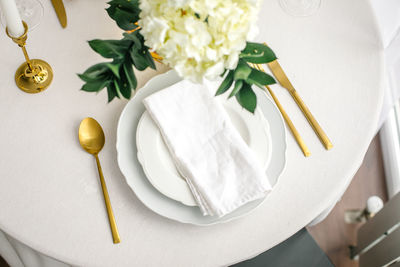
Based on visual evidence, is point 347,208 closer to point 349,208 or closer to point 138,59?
point 349,208

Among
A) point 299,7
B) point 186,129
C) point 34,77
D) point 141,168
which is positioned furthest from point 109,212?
point 299,7

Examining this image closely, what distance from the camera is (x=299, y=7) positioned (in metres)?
0.90

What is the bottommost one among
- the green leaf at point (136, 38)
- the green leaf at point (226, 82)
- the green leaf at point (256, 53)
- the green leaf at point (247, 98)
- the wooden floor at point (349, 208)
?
the wooden floor at point (349, 208)

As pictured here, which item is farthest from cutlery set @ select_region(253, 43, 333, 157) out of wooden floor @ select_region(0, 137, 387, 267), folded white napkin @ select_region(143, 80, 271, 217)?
wooden floor @ select_region(0, 137, 387, 267)

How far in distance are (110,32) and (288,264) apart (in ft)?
2.62

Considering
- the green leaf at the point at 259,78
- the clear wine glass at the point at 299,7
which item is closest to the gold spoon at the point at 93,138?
the green leaf at the point at 259,78

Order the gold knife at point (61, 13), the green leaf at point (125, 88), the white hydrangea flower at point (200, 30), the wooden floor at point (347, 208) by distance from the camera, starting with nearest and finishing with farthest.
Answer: the white hydrangea flower at point (200, 30) → the green leaf at point (125, 88) → the gold knife at point (61, 13) → the wooden floor at point (347, 208)

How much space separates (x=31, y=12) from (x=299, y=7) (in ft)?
2.02

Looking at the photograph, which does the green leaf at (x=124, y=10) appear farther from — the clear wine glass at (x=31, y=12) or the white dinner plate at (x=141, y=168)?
the clear wine glass at (x=31, y=12)

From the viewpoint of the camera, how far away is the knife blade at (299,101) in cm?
78

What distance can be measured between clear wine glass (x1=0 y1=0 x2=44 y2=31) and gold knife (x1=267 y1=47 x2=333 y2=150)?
1.72 ft

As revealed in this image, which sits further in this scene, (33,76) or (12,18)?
(33,76)

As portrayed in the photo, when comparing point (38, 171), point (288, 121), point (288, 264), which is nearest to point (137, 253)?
point (38, 171)

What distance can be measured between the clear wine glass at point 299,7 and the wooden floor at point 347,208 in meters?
0.89
